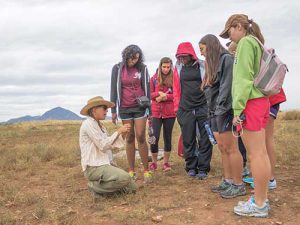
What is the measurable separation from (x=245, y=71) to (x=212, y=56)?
128 cm

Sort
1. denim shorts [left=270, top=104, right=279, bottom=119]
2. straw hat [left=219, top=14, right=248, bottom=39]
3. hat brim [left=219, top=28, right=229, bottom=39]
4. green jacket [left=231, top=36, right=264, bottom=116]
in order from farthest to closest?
1. denim shorts [left=270, top=104, right=279, bottom=119]
2. hat brim [left=219, top=28, right=229, bottom=39]
3. straw hat [left=219, top=14, right=248, bottom=39]
4. green jacket [left=231, top=36, right=264, bottom=116]

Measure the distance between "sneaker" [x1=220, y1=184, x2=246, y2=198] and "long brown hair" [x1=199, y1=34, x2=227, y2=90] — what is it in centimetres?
130

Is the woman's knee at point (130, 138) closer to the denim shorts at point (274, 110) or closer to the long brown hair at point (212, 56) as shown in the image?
the long brown hair at point (212, 56)

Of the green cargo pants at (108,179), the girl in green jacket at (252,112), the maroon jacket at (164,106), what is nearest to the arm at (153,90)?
the maroon jacket at (164,106)

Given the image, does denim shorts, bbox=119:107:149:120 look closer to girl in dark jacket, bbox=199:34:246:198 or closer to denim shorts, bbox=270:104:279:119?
girl in dark jacket, bbox=199:34:246:198

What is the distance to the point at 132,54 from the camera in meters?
6.12

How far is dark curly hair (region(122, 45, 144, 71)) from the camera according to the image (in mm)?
6117

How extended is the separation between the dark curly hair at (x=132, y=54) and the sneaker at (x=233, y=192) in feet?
7.57

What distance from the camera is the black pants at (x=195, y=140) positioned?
6.40 m

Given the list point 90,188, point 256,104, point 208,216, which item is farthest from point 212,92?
point 90,188

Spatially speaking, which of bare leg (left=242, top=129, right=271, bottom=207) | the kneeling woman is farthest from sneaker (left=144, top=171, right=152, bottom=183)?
bare leg (left=242, top=129, right=271, bottom=207)

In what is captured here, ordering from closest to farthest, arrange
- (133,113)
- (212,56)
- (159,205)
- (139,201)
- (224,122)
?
(159,205) < (224,122) < (139,201) < (212,56) < (133,113)

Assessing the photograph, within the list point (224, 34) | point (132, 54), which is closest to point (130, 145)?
point (132, 54)

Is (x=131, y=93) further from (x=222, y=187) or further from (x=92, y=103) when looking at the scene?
(x=222, y=187)
